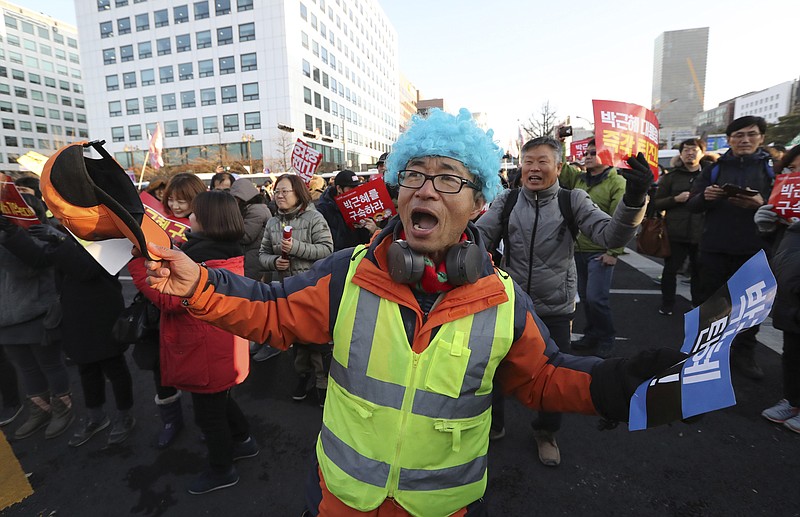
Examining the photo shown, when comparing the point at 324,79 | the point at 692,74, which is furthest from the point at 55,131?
the point at 692,74

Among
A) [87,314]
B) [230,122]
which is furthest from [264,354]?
[230,122]

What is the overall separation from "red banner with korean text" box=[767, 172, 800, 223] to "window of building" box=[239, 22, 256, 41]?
2012 inches

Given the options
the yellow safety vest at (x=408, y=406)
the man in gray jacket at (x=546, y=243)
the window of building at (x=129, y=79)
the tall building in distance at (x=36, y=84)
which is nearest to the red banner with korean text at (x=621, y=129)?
the man in gray jacket at (x=546, y=243)

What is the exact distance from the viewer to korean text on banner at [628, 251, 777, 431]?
96cm

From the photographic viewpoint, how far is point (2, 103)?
63688 millimetres

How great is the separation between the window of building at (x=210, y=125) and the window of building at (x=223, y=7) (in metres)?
11.8

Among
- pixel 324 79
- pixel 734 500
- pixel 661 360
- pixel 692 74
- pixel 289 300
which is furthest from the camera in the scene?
pixel 692 74

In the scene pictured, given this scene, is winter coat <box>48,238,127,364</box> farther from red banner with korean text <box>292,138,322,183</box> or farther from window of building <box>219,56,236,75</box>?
window of building <box>219,56,236,75</box>

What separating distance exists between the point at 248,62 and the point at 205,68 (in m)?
5.43

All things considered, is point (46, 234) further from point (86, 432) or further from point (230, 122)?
point (230, 122)

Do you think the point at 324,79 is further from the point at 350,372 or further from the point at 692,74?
the point at 692,74

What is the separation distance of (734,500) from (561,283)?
1667 mm

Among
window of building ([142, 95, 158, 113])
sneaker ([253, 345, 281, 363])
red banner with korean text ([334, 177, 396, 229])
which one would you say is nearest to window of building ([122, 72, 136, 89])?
window of building ([142, 95, 158, 113])

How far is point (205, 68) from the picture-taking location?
4538cm
